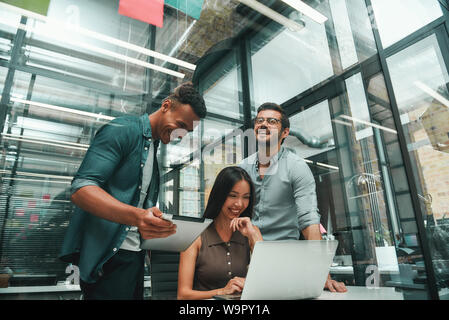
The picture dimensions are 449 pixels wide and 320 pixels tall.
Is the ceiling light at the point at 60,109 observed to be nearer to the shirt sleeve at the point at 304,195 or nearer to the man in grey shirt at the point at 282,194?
the man in grey shirt at the point at 282,194

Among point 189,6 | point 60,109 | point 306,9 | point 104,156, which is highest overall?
point 306,9

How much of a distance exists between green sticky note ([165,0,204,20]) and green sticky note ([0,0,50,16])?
0.66 metres

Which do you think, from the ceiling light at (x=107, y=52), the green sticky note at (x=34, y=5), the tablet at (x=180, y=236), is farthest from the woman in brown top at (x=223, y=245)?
the green sticky note at (x=34, y=5)

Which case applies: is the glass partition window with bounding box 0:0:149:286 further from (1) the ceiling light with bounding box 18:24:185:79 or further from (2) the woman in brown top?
(2) the woman in brown top

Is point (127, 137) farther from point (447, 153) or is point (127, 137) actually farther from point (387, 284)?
point (447, 153)

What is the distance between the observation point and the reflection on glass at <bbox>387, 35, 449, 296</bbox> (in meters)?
1.65

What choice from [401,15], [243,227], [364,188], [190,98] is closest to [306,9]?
[401,15]

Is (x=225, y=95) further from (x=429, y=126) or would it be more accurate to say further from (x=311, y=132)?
(x=429, y=126)

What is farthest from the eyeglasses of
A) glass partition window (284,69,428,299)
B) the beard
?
glass partition window (284,69,428,299)

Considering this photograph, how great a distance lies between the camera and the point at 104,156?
122 cm

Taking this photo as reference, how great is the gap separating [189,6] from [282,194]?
141cm

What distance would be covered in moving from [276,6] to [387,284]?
2164 millimetres

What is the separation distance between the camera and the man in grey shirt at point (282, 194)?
1837mm
